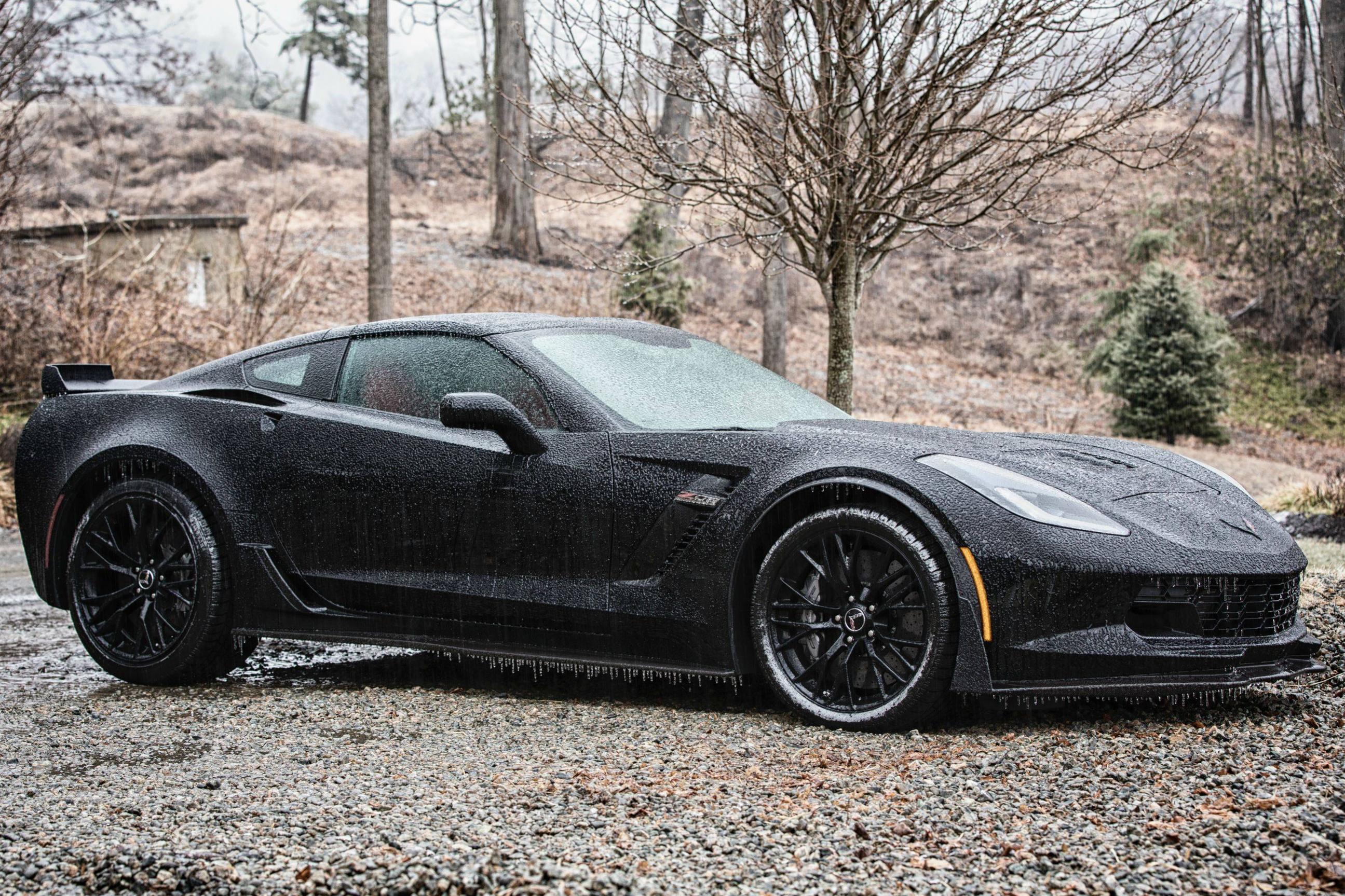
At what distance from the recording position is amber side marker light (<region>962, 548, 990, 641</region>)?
406 centimetres

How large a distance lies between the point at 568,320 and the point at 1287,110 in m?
A: 32.3

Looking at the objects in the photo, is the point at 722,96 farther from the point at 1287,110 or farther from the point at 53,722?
the point at 1287,110

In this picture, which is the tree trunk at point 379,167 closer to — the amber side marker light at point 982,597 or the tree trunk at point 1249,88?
the amber side marker light at point 982,597

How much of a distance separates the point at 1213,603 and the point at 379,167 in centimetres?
1340

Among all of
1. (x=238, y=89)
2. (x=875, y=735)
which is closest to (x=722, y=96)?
(x=875, y=735)

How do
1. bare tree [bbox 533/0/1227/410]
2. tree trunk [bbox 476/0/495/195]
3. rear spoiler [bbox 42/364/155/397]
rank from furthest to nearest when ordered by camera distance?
tree trunk [bbox 476/0/495/195] < bare tree [bbox 533/0/1227/410] < rear spoiler [bbox 42/364/155/397]

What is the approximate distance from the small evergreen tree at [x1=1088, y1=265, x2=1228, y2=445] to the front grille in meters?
16.4

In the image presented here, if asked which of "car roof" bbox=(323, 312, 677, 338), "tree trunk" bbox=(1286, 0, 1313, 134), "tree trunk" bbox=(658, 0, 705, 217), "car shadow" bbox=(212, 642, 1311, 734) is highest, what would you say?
"tree trunk" bbox=(1286, 0, 1313, 134)

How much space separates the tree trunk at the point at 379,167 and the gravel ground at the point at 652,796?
11388 millimetres

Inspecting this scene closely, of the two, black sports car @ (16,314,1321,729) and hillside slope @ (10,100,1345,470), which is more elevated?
hillside slope @ (10,100,1345,470)

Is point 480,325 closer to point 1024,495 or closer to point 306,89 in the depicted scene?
point 1024,495

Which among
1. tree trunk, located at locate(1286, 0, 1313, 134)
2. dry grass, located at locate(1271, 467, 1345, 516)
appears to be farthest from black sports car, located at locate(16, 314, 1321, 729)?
tree trunk, located at locate(1286, 0, 1313, 134)

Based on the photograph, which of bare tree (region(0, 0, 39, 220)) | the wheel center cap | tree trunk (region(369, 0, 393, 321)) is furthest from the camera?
tree trunk (region(369, 0, 393, 321))

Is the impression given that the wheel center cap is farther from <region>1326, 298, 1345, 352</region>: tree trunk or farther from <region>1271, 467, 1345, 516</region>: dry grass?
<region>1326, 298, 1345, 352</region>: tree trunk
